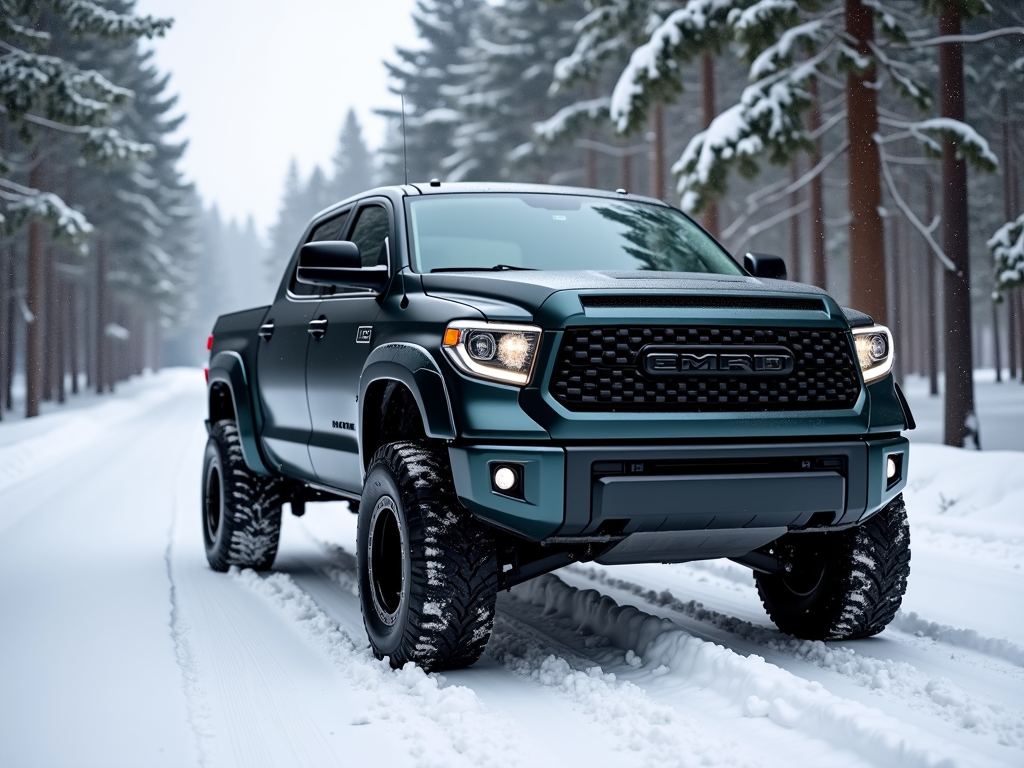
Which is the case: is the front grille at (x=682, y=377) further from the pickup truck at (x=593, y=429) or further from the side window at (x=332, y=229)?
the side window at (x=332, y=229)

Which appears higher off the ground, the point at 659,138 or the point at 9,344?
the point at 659,138

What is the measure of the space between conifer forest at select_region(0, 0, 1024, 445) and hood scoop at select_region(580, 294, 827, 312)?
160 centimetres

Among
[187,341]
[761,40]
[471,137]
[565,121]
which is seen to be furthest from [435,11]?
[187,341]

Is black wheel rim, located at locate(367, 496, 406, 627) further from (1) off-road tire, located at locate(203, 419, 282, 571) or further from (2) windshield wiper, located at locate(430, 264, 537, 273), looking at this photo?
(1) off-road tire, located at locate(203, 419, 282, 571)

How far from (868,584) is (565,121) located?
22230 millimetres

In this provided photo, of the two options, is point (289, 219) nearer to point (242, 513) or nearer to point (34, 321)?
point (34, 321)

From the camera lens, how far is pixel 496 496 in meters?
4.00

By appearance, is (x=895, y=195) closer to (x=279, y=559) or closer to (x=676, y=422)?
(x=279, y=559)

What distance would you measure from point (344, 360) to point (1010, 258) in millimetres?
10633

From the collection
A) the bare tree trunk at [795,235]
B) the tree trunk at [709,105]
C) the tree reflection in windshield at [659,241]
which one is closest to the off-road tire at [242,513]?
the tree reflection in windshield at [659,241]

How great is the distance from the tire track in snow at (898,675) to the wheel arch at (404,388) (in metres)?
1.93

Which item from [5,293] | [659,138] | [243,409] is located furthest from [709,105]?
[5,293]

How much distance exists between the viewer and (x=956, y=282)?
14766mm

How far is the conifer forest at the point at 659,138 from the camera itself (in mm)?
12938
